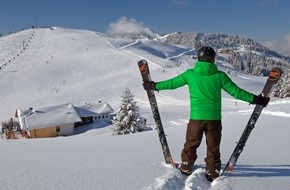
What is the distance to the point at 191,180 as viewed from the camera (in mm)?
4250

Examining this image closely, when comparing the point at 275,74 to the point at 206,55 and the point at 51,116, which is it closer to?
the point at 206,55

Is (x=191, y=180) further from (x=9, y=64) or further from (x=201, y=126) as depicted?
(x=9, y=64)

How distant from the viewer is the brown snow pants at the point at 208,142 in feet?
14.9

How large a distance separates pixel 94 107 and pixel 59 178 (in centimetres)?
4278

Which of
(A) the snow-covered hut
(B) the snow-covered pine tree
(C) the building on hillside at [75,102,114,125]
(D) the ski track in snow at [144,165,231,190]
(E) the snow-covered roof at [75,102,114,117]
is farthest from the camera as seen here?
(C) the building on hillside at [75,102,114,125]

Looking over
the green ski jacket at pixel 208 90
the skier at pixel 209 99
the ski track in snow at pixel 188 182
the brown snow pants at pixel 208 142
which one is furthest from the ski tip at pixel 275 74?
the ski track in snow at pixel 188 182

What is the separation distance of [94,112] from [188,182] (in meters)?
41.8

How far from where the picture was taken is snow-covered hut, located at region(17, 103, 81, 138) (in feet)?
124

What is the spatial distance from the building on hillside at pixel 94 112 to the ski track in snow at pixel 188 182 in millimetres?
40121

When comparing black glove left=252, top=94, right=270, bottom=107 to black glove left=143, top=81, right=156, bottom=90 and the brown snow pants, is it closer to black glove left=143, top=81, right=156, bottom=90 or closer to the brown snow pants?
the brown snow pants

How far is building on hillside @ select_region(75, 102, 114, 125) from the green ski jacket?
131 ft

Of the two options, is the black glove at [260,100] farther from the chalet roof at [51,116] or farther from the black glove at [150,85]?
the chalet roof at [51,116]

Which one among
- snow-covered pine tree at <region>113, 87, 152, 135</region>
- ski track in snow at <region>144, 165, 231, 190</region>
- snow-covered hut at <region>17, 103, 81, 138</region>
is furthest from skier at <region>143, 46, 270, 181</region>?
snow-covered hut at <region>17, 103, 81, 138</region>

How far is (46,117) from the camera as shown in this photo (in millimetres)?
39531
